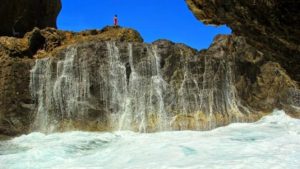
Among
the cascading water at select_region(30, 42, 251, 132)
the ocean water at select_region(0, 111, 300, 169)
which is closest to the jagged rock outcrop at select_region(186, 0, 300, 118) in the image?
the ocean water at select_region(0, 111, 300, 169)

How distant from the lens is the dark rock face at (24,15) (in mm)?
24906

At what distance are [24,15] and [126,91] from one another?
1125cm

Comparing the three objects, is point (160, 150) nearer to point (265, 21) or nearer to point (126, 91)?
point (126, 91)

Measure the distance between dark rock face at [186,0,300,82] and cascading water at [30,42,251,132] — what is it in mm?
11392

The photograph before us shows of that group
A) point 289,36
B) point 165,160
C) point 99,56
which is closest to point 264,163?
point 165,160

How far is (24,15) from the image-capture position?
2581cm

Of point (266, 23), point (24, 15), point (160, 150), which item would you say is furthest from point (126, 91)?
point (266, 23)

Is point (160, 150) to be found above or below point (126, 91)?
below

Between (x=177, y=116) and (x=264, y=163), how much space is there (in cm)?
786

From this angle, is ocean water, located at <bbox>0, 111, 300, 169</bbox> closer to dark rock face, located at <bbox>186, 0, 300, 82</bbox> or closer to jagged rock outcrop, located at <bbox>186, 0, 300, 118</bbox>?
jagged rock outcrop, located at <bbox>186, 0, 300, 118</bbox>

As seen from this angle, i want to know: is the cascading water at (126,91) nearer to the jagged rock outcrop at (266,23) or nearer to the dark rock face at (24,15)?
the dark rock face at (24,15)

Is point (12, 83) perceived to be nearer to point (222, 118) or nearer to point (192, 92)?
point (192, 92)

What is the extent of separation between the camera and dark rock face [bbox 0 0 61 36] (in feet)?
81.7

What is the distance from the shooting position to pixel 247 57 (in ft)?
65.9
